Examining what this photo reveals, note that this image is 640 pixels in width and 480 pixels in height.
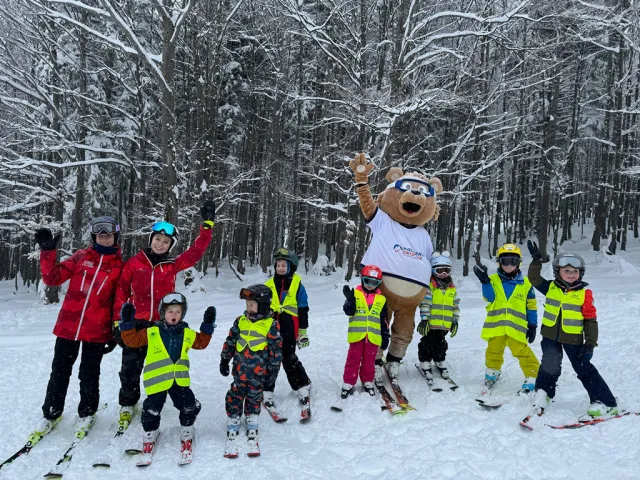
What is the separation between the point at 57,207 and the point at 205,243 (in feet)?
41.4

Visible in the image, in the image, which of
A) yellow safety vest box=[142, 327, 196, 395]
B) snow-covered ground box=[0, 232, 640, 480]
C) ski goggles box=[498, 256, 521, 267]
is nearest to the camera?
snow-covered ground box=[0, 232, 640, 480]

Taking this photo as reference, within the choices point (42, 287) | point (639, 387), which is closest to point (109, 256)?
point (639, 387)

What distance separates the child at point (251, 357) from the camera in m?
3.78

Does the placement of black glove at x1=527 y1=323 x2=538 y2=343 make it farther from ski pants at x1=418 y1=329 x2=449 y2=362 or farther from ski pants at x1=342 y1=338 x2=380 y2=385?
ski pants at x1=342 y1=338 x2=380 y2=385

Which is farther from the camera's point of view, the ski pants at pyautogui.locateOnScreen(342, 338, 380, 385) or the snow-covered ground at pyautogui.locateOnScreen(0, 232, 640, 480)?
the ski pants at pyautogui.locateOnScreen(342, 338, 380, 385)

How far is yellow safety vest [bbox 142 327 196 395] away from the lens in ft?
11.8

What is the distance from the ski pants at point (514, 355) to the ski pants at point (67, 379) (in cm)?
422

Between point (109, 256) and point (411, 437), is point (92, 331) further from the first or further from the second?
point (411, 437)

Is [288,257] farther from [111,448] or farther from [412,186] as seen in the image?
[111,448]

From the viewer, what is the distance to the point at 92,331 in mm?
3955

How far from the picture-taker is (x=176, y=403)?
3.69 m

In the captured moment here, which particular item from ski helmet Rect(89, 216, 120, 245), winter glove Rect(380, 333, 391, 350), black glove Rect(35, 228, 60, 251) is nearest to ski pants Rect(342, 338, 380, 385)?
winter glove Rect(380, 333, 391, 350)

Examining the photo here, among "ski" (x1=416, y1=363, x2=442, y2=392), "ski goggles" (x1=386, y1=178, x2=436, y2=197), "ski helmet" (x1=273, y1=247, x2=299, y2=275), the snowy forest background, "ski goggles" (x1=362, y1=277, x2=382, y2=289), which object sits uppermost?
the snowy forest background

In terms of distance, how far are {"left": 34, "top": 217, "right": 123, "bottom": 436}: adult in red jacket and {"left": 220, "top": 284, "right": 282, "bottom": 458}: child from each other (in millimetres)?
1262
